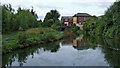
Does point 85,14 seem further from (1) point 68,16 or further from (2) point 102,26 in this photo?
(2) point 102,26

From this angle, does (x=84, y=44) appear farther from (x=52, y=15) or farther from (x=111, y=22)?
(x=52, y=15)

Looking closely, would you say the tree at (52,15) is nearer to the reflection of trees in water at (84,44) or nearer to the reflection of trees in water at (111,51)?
the reflection of trees in water at (84,44)

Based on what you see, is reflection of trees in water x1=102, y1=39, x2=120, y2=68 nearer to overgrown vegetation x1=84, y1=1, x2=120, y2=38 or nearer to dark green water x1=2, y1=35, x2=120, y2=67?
dark green water x1=2, y1=35, x2=120, y2=67

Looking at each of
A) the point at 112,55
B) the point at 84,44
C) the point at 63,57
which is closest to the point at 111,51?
the point at 112,55

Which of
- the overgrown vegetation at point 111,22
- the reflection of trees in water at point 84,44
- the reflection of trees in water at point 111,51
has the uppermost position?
the overgrown vegetation at point 111,22

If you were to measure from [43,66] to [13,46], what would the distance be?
7.90 m

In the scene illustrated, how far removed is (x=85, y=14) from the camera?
3201 inches

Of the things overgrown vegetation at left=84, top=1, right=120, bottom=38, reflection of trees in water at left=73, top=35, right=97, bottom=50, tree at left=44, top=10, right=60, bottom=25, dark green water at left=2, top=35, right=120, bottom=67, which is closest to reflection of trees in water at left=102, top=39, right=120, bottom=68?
dark green water at left=2, top=35, right=120, bottom=67

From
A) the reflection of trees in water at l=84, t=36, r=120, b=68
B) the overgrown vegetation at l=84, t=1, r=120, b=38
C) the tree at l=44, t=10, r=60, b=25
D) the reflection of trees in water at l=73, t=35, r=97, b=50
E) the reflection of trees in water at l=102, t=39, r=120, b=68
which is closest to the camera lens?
the reflection of trees in water at l=102, t=39, r=120, b=68

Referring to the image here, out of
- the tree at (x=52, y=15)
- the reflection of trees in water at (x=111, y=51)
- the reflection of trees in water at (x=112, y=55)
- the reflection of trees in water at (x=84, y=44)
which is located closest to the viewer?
the reflection of trees in water at (x=112, y=55)

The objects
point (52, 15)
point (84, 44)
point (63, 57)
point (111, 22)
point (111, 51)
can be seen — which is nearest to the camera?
point (63, 57)

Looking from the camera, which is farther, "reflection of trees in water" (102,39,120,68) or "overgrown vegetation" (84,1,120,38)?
"overgrown vegetation" (84,1,120,38)

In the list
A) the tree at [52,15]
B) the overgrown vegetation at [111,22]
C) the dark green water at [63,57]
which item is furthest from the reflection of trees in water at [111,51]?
the tree at [52,15]

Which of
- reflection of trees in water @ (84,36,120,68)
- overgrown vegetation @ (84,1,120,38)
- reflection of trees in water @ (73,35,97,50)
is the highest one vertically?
overgrown vegetation @ (84,1,120,38)
